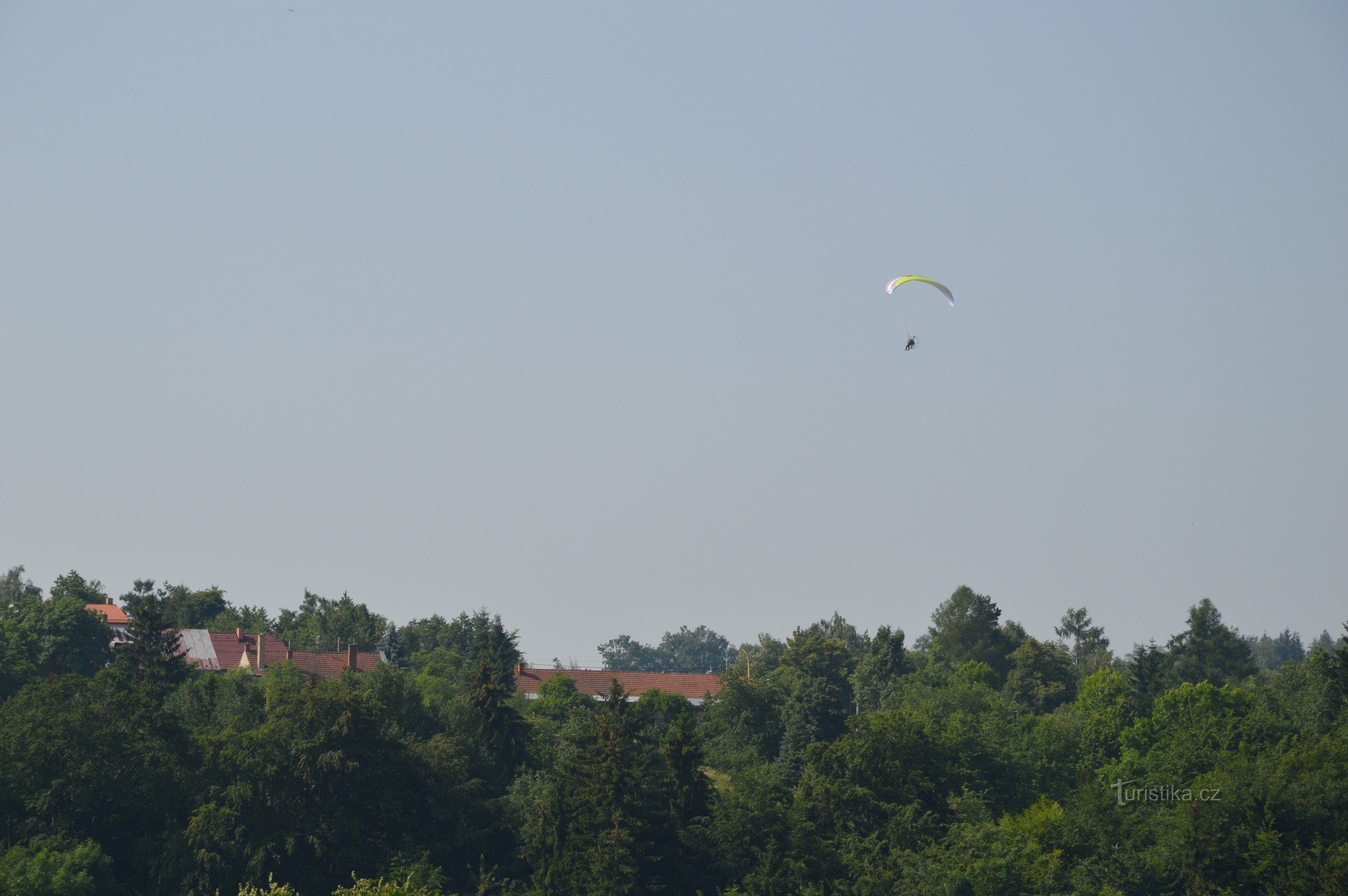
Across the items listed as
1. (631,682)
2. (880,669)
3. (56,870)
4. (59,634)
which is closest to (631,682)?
(631,682)

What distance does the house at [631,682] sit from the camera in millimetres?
121438

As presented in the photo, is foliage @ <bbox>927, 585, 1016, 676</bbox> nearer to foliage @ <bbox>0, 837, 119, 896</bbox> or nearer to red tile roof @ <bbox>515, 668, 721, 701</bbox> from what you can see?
red tile roof @ <bbox>515, 668, 721, 701</bbox>

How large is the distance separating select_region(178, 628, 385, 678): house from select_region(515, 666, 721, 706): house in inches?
585

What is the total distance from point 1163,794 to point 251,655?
84850mm

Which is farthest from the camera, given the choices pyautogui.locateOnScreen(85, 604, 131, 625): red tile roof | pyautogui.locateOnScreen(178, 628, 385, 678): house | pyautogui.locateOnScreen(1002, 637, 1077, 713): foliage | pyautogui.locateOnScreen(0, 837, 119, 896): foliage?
pyautogui.locateOnScreen(85, 604, 131, 625): red tile roof

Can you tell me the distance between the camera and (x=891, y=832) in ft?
174

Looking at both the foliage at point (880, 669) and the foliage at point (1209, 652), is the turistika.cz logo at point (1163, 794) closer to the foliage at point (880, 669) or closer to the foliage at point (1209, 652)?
the foliage at point (880, 669)

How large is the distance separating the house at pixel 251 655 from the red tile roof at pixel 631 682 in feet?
50.2

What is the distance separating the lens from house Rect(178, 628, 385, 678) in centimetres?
10706

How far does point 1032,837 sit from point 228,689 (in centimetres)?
4181

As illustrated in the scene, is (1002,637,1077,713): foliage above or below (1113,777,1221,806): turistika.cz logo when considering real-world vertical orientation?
above

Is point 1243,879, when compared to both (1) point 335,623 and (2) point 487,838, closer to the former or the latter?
(2) point 487,838

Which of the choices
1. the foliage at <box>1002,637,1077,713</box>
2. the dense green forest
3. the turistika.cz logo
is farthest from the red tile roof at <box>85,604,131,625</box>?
Result: the turistika.cz logo

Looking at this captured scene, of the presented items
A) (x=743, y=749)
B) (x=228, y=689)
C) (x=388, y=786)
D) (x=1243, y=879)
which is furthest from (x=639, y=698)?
(x=1243, y=879)
